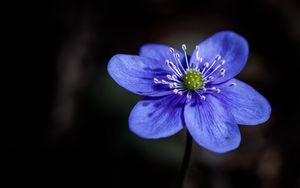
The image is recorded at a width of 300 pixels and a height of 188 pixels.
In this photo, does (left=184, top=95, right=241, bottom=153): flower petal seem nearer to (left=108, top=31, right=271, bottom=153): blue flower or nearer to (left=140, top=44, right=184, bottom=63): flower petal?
(left=108, top=31, right=271, bottom=153): blue flower

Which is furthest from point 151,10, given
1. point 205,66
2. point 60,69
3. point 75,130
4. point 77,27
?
point 205,66

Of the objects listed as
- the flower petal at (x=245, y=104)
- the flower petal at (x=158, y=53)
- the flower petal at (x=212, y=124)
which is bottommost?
the flower petal at (x=212, y=124)

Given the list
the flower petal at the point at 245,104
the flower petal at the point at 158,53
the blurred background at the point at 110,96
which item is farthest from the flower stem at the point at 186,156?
the blurred background at the point at 110,96

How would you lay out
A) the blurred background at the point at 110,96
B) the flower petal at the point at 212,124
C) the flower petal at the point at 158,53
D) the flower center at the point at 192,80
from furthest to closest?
the blurred background at the point at 110,96
the flower petal at the point at 158,53
the flower center at the point at 192,80
the flower petal at the point at 212,124

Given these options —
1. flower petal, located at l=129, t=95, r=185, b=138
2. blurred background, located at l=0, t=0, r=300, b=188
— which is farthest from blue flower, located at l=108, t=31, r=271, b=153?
blurred background, located at l=0, t=0, r=300, b=188

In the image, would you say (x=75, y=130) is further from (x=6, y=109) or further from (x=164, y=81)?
(x=164, y=81)

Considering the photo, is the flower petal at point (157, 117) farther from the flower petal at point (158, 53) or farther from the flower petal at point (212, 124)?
the flower petal at point (158, 53)

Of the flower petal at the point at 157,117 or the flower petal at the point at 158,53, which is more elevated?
the flower petal at the point at 158,53

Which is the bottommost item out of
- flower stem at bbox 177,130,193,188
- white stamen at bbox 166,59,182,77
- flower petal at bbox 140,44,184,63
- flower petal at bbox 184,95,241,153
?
flower stem at bbox 177,130,193,188
